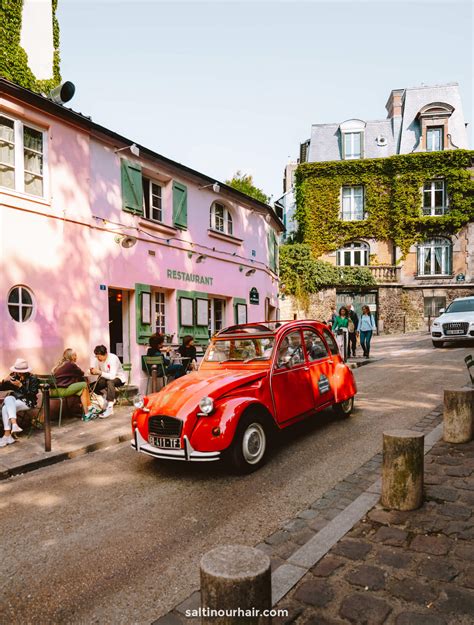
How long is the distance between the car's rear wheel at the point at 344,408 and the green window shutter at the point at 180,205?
7466 millimetres

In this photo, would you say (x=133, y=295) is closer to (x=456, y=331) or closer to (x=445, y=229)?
(x=456, y=331)

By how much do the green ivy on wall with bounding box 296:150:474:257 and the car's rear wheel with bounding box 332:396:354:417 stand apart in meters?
24.3

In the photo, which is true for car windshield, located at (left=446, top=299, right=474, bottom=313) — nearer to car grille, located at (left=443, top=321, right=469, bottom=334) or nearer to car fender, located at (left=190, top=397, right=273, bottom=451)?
car grille, located at (left=443, top=321, right=469, bottom=334)

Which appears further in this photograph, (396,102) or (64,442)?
(396,102)

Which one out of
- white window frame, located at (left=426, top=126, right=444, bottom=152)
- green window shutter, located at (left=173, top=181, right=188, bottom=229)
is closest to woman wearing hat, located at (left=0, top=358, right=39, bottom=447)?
green window shutter, located at (left=173, top=181, right=188, bottom=229)

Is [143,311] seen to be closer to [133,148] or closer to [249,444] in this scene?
[133,148]

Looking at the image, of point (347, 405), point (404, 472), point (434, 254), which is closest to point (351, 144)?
point (434, 254)

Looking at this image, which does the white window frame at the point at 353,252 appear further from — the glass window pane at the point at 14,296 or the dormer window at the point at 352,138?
the glass window pane at the point at 14,296

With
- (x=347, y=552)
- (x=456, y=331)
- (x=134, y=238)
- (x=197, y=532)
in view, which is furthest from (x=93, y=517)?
(x=456, y=331)

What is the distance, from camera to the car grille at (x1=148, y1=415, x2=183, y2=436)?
5324 mm

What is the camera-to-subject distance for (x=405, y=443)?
4.10 meters

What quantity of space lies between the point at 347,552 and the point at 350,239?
1150 inches

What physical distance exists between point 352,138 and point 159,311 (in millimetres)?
24184

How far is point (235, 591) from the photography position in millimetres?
2131
